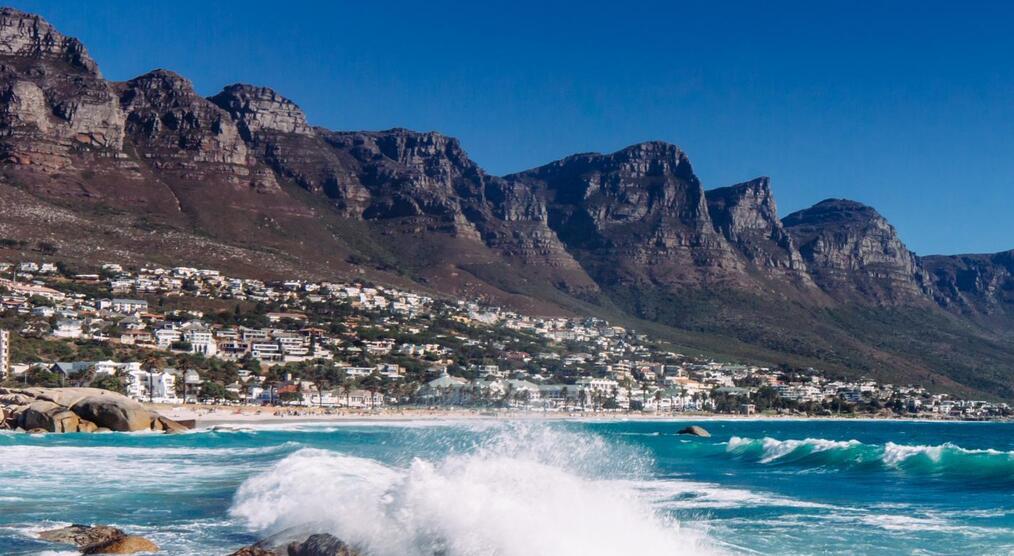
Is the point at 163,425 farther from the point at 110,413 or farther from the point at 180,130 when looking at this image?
the point at 180,130

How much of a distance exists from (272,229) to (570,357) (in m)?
49.8

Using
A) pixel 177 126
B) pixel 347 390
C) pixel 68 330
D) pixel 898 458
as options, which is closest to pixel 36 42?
pixel 177 126

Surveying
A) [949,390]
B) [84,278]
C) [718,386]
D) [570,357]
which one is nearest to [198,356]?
[84,278]

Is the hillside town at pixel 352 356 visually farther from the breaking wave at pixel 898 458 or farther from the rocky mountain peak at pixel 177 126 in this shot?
the breaking wave at pixel 898 458

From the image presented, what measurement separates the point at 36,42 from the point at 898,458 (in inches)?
5957

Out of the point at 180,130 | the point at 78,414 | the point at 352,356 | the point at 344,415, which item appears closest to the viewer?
the point at 78,414

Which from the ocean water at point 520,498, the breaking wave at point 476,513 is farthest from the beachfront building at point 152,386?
the breaking wave at point 476,513

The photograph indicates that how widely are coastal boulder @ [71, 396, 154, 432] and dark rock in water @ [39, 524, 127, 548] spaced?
39.2 metres

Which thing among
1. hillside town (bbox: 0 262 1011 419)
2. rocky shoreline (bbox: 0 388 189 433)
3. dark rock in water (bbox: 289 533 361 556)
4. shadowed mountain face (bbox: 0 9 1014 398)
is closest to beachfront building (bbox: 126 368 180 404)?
hillside town (bbox: 0 262 1011 419)

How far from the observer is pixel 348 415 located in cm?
9012

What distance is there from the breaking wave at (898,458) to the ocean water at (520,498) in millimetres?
142

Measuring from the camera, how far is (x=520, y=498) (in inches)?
738

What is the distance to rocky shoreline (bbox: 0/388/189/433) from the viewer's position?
56156mm

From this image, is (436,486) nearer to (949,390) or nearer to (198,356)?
(198,356)
